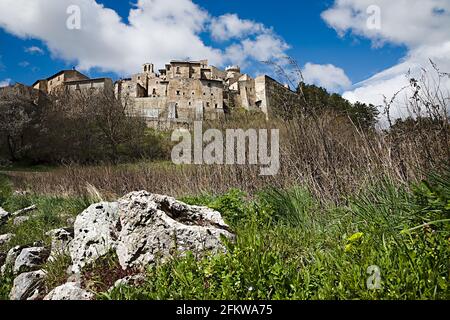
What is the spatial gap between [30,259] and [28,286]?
2.67 feet

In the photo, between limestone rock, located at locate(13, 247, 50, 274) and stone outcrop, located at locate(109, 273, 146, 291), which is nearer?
stone outcrop, located at locate(109, 273, 146, 291)

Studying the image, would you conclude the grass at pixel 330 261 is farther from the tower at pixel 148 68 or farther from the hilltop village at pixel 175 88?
the tower at pixel 148 68

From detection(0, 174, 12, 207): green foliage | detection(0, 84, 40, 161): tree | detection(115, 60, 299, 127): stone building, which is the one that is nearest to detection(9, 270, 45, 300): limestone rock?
detection(0, 174, 12, 207): green foliage

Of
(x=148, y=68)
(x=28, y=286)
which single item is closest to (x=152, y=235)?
(x=28, y=286)

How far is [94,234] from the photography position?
338cm

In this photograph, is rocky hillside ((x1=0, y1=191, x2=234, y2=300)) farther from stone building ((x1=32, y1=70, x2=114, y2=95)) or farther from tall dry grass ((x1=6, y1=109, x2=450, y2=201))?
stone building ((x1=32, y1=70, x2=114, y2=95))

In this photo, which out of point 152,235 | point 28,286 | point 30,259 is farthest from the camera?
point 30,259

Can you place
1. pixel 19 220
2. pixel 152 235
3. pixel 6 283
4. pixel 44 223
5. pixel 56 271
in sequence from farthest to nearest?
pixel 19 220 → pixel 44 223 → pixel 6 283 → pixel 56 271 → pixel 152 235

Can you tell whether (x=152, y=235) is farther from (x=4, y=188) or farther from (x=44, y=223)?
(x=4, y=188)

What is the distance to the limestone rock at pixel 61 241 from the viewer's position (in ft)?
12.0

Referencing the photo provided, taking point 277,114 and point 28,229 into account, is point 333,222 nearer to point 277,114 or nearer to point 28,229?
point 277,114
